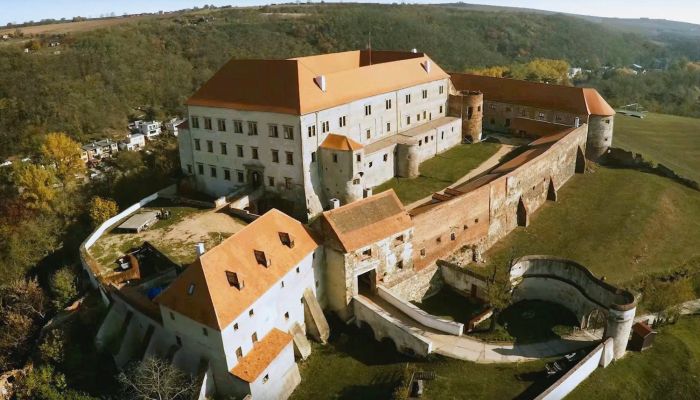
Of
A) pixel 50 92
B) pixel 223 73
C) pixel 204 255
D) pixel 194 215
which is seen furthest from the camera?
pixel 50 92

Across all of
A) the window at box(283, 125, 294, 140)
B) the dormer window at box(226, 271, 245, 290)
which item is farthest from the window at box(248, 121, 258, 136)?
the dormer window at box(226, 271, 245, 290)

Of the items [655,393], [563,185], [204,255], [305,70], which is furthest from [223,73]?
[655,393]

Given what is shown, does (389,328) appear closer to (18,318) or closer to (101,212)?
(18,318)

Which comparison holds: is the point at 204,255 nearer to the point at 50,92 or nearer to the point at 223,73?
the point at 223,73

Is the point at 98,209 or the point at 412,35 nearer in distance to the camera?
the point at 98,209

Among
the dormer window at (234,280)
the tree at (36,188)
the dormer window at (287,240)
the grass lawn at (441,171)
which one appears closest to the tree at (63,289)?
the dormer window at (234,280)

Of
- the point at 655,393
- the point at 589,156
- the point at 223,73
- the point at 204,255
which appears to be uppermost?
the point at 223,73

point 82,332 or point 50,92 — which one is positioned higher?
point 50,92
